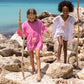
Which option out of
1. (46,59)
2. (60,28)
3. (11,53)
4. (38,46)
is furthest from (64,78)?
(11,53)

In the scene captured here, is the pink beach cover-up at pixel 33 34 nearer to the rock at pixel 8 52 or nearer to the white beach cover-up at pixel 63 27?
the white beach cover-up at pixel 63 27

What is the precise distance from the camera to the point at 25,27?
5.04 meters

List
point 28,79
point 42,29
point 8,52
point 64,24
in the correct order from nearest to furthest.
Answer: point 28,79 → point 42,29 → point 64,24 → point 8,52

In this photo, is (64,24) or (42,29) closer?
(42,29)

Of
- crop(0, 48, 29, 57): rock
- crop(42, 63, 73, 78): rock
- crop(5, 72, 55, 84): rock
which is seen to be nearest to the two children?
crop(5, 72, 55, 84): rock

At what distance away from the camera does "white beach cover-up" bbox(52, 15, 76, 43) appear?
226 inches

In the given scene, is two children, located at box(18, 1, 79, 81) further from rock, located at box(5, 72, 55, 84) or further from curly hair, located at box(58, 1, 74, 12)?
rock, located at box(5, 72, 55, 84)

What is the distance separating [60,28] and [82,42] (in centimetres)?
553

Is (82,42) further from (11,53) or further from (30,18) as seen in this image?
(30,18)

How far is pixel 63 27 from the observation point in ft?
18.9

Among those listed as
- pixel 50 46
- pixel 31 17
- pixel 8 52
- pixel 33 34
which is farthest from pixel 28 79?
pixel 50 46

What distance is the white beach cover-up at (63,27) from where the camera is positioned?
5741 mm

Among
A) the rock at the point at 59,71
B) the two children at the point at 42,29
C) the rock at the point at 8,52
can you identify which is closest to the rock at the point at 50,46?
the rock at the point at 8,52

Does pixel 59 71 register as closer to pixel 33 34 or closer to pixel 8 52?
pixel 33 34
